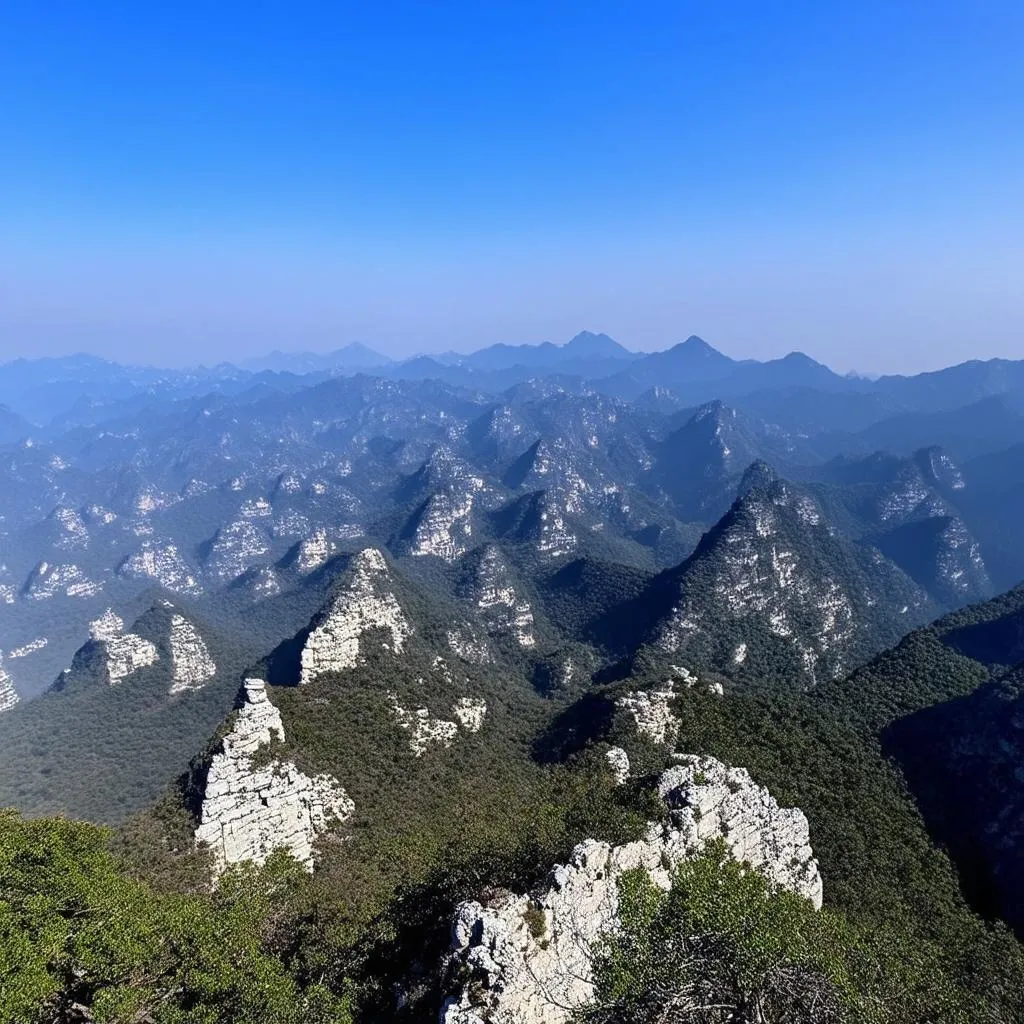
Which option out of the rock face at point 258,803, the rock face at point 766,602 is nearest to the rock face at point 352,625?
the rock face at point 258,803

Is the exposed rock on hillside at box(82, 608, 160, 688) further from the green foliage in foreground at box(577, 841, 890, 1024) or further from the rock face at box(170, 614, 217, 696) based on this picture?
the green foliage in foreground at box(577, 841, 890, 1024)

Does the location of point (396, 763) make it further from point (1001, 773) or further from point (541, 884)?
point (1001, 773)

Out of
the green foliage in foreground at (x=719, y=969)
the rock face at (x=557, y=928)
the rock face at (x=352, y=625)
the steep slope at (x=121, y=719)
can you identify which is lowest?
the steep slope at (x=121, y=719)

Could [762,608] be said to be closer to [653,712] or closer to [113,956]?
[653,712]

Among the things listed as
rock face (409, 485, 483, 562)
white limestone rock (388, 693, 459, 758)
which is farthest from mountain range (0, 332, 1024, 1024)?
rock face (409, 485, 483, 562)

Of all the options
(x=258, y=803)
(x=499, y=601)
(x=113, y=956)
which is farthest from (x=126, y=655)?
(x=113, y=956)

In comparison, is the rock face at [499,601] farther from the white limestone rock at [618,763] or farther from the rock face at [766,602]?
the white limestone rock at [618,763]
